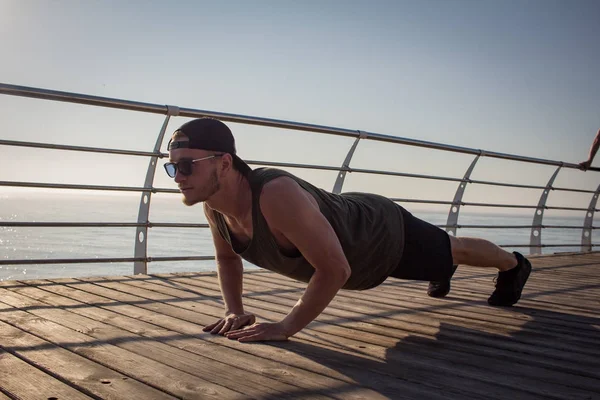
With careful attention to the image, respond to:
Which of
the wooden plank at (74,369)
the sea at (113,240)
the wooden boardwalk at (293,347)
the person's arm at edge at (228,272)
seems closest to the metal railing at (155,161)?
the wooden boardwalk at (293,347)

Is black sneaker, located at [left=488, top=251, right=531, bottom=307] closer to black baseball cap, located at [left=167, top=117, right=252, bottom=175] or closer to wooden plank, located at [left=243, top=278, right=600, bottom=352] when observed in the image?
wooden plank, located at [left=243, top=278, right=600, bottom=352]

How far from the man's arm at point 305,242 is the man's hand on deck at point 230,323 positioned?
144 mm

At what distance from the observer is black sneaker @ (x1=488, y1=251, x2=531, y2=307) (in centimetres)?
335

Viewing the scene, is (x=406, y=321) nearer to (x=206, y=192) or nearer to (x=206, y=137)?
(x=206, y=192)

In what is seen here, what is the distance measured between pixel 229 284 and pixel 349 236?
54 centimetres

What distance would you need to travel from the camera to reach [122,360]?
2.03 m

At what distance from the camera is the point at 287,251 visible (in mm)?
2424

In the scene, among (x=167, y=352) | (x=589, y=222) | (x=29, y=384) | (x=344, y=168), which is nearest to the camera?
(x=29, y=384)

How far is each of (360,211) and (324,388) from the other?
1.09 meters

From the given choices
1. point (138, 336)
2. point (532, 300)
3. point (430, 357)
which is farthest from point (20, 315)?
point (532, 300)

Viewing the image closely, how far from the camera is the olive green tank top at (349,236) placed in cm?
242

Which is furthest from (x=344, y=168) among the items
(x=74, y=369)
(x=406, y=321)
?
(x=74, y=369)

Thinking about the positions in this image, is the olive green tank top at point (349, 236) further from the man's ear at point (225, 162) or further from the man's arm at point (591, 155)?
the man's arm at point (591, 155)

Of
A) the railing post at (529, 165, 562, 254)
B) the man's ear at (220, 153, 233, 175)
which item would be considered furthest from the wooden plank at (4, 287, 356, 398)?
the railing post at (529, 165, 562, 254)
